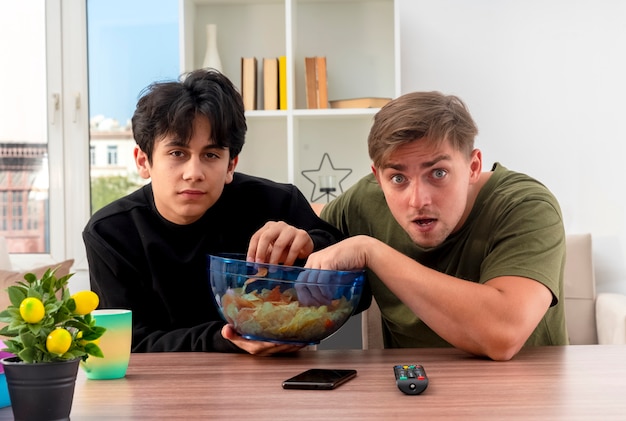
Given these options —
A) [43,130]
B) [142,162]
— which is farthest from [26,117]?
[142,162]

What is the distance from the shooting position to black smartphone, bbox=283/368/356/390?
3.83ft

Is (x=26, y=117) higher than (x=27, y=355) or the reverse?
higher

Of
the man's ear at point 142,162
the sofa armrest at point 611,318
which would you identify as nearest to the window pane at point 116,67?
the man's ear at point 142,162

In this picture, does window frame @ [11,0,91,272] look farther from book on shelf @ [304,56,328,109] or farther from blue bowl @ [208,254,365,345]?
blue bowl @ [208,254,365,345]

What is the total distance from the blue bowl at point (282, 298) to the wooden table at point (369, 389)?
0.19 ft

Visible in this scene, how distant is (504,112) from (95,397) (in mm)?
2873

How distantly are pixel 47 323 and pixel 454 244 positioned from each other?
1.02 meters

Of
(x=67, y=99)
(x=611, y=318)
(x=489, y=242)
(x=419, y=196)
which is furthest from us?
(x=67, y=99)

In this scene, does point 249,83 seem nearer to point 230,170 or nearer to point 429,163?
point 230,170

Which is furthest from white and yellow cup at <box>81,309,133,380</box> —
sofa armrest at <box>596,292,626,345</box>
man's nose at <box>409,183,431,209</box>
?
sofa armrest at <box>596,292,626,345</box>

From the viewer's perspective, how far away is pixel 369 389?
45.7 inches

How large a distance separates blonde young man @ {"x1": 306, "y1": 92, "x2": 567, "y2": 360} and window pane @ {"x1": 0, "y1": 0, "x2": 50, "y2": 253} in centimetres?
260

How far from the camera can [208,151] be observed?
1764 mm

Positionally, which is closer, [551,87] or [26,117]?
[551,87]
